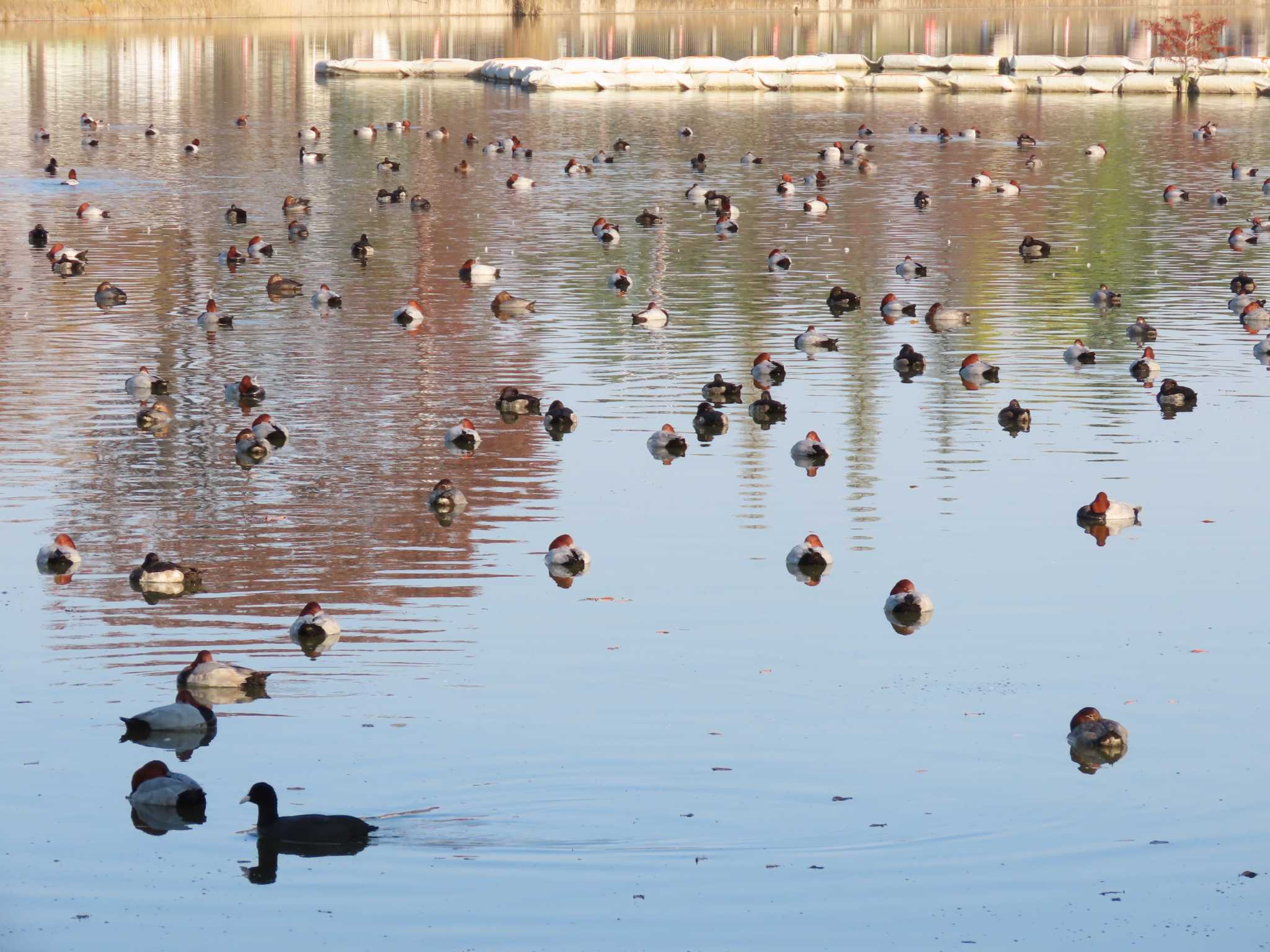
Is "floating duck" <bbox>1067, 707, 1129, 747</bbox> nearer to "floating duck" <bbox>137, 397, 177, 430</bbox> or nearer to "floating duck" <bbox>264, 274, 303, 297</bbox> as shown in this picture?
"floating duck" <bbox>137, 397, 177, 430</bbox>

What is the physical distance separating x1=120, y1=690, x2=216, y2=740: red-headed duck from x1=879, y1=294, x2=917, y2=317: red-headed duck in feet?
82.0

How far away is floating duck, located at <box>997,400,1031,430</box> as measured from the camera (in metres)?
31.0

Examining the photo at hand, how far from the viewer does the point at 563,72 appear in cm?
10125

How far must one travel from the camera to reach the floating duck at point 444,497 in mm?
25609

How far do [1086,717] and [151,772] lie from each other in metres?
8.44

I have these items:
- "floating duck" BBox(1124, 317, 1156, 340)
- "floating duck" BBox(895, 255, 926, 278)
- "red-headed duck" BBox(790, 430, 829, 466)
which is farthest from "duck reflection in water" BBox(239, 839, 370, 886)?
"floating duck" BBox(895, 255, 926, 278)

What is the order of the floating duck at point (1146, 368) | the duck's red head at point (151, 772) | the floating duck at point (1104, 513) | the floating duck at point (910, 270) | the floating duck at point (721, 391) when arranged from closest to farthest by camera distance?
1. the duck's red head at point (151, 772)
2. the floating duck at point (1104, 513)
3. the floating duck at point (721, 391)
4. the floating duck at point (1146, 368)
5. the floating duck at point (910, 270)

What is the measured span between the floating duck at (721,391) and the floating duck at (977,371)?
15.4ft

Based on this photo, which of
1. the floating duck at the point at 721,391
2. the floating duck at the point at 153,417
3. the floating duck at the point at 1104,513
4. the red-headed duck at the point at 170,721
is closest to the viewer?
the red-headed duck at the point at 170,721

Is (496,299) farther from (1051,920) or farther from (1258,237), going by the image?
(1051,920)

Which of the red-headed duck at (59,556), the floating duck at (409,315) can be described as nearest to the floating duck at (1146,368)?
the floating duck at (409,315)

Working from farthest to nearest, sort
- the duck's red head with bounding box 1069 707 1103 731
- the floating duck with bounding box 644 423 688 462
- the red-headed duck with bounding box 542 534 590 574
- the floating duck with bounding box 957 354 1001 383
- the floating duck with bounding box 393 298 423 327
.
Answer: the floating duck with bounding box 393 298 423 327
the floating duck with bounding box 957 354 1001 383
the floating duck with bounding box 644 423 688 462
the red-headed duck with bounding box 542 534 590 574
the duck's red head with bounding box 1069 707 1103 731

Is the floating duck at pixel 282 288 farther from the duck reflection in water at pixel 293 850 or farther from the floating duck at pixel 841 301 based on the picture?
the duck reflection in water at pixel 293 850

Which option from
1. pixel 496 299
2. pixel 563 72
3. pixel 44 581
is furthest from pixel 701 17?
pixel 44 581
